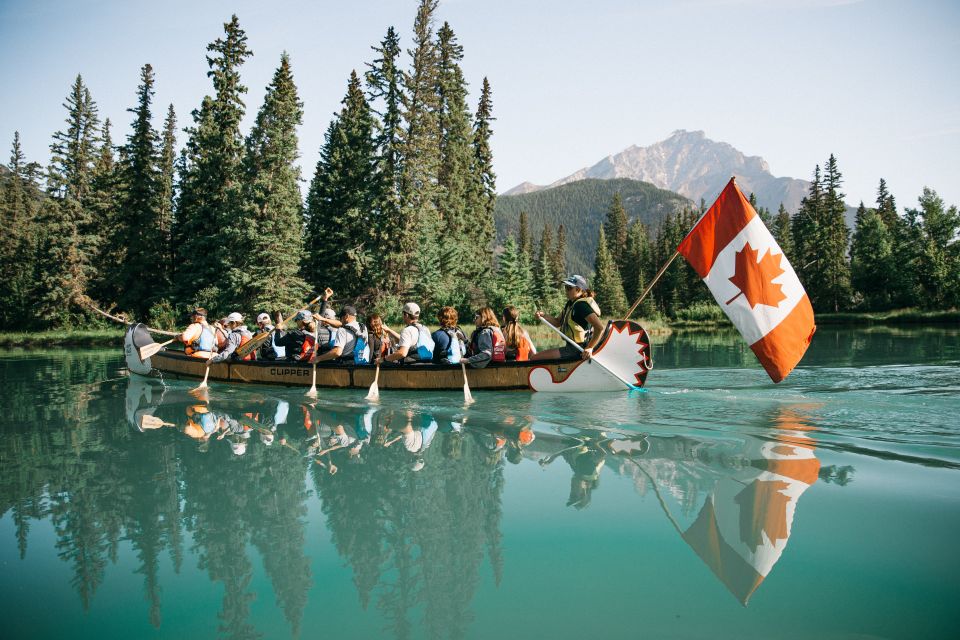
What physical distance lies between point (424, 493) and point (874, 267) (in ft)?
216

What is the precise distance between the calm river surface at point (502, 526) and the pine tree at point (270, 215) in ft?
72.7

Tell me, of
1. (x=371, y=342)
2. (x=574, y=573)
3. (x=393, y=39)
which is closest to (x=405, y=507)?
(x=574, y=573)

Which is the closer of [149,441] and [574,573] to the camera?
[574,573]

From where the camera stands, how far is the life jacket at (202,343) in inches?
643

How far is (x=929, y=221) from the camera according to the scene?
59.9 metres

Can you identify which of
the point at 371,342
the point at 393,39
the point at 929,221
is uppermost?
the point at 393,39

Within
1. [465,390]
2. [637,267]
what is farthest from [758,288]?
[637,267]

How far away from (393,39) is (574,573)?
115 ft

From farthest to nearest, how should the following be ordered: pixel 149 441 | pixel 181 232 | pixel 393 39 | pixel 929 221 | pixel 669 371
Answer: pixel 929 221 → pixel 181 232 → pixel 393 39 → pixel 669 371 → pixel 149 441

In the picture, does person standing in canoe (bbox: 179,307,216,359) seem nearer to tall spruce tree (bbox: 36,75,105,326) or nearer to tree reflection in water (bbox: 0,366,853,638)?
tree reflection in water (bbox: 0,366,853,638)

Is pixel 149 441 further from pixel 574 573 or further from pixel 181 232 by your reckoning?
pixel 181 232

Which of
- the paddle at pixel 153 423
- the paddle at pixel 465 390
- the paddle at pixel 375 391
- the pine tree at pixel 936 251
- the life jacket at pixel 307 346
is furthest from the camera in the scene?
Result: the pine tree at pixel 936 251

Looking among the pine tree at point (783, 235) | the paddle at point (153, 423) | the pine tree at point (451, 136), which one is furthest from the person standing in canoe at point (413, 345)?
the pine tree at point (783, 235)

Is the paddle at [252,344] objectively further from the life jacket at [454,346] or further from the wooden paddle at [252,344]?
the life jacket at [454,346]
